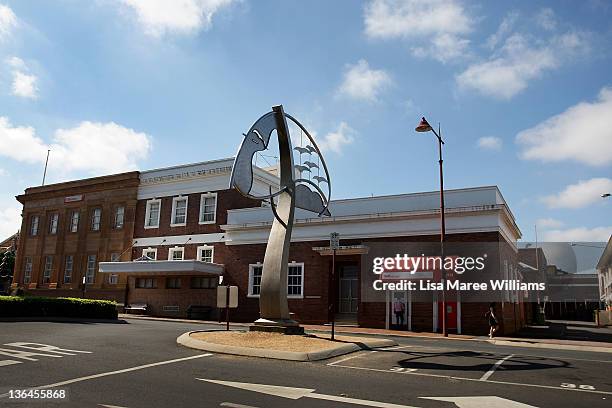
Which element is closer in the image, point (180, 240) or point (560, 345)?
point (560, 345)

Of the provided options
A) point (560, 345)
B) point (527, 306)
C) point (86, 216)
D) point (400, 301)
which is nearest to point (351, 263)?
point (400, 301)

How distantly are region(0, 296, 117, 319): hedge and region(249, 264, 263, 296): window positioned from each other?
7.99 metres

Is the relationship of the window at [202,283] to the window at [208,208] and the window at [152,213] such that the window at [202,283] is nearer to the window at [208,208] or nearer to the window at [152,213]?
the window at [208,208]

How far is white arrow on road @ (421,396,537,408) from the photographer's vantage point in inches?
284

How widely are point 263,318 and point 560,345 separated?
35.3 feet

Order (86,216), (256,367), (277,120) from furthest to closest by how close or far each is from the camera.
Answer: (86,216) < (277,120) < (256,367)

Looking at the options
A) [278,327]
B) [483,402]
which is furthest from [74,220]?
[483,402]

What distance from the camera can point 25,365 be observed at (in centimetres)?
938

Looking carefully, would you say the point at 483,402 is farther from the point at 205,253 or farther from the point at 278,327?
the point at 205,253

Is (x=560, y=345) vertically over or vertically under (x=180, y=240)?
under

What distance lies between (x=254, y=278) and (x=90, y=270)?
1475 cm

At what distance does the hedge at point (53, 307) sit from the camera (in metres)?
20.1

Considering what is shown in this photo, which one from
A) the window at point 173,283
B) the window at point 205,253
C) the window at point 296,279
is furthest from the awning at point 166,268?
the window at point 296,279

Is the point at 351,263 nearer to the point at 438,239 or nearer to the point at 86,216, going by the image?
the point at 438,239
